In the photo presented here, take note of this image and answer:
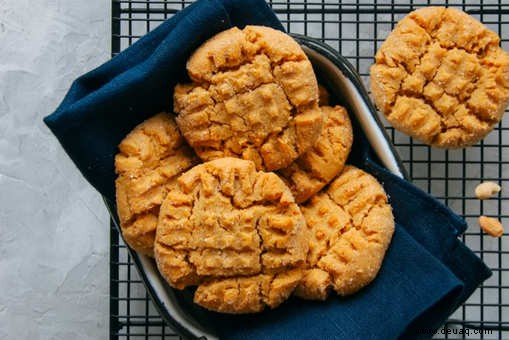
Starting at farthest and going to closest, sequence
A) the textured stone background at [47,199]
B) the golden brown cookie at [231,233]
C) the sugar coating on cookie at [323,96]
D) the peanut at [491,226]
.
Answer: the textured stone background at [47,199] → the peanut at [491,226] → the sugar coating on cookie at [323,96] → the golden brown cookie at [231,233]

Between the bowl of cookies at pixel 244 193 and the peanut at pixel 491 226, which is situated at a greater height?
the bowl of cookies at pixel 244 193

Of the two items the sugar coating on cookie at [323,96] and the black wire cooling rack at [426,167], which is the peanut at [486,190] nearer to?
the black wire cooling rack at [426,167]

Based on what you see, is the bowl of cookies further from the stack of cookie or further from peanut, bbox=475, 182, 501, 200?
peanut, bbox=475, 182, 501, 200

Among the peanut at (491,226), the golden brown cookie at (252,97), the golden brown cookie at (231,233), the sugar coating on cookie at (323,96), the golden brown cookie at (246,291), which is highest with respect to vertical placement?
the golden brown cookie at (252,97)

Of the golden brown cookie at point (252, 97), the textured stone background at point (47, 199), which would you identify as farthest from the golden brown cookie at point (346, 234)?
the textured stone background at point (47, 199)

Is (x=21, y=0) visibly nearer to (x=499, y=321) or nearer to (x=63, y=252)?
(x=63, y=252)

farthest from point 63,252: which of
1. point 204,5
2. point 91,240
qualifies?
point 204,5
